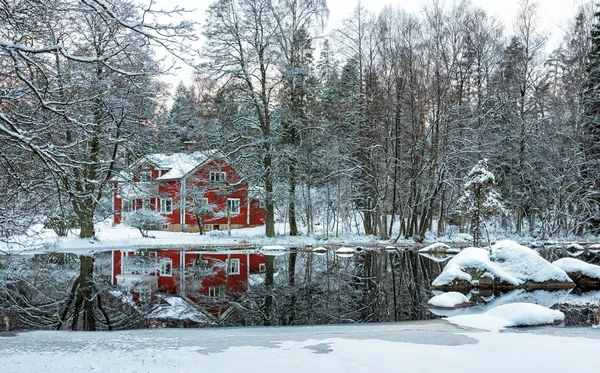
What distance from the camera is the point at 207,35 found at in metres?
27.2

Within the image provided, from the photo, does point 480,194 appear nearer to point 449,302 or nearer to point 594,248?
point 594,248

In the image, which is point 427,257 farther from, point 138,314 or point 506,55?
point 506,55

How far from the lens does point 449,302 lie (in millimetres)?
11938

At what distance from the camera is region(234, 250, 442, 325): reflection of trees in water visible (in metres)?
11.0

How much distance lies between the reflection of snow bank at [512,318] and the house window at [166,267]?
10282mm

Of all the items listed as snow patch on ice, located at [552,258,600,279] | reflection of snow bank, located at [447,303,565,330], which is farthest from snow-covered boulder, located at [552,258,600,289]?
reflection of snow bank, located at [447,303,565,330]

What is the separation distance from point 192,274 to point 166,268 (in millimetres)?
1850

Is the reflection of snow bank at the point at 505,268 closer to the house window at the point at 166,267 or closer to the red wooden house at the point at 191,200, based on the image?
the house window at the point at 166,267

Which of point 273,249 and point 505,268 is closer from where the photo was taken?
point 505,268

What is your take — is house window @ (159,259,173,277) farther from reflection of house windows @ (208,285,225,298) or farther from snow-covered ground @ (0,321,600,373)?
snow-covered ground @ (0,321,600,373)

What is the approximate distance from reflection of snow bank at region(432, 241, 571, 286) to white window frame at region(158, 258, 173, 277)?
8.69 m

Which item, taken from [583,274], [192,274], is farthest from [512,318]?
[192,274]

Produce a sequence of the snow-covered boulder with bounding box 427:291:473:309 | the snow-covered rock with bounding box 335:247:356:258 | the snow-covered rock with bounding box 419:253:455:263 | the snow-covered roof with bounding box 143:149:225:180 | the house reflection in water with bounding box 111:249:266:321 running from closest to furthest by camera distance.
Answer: the snow-covered boulder with bounding box 427:291:473:309 → the house reflection in water with bounding box 111:249:266:321 → the snow-covered rock with bounding box 419:253:455:263 → the snow-covered rock with bounding box 335:247:356:258 → the snow-covered roof with bounding box 143:149:225:180

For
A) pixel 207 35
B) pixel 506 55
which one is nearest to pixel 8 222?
pixel 207 35
